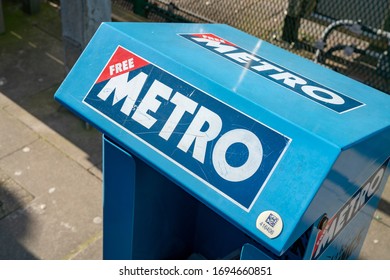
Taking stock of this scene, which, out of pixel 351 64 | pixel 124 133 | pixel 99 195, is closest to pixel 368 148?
pixel 124 133

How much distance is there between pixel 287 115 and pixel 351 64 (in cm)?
401

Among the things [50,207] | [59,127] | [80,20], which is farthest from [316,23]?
[50,207]

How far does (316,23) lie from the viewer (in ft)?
18.7

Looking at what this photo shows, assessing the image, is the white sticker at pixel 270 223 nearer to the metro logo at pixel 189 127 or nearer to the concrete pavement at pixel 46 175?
the metro logo at pixel 189 127

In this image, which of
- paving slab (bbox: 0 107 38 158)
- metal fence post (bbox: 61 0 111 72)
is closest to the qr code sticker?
metal fence post (bbox: 61 0 111 72)

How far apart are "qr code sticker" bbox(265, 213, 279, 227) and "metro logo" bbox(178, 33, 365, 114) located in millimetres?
498

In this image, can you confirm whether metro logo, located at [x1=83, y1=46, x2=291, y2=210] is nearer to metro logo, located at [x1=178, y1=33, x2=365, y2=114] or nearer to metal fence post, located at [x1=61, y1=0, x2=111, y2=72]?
metro logo, located at [x1=178, y1=33, x2=365, y2=114]

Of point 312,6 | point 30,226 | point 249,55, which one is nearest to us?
point 249,55

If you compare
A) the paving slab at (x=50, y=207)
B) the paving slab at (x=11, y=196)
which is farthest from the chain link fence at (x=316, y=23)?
the paving slab at (x=11, y=196)

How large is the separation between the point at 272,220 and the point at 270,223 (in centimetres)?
1

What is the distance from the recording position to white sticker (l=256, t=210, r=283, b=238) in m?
1.54

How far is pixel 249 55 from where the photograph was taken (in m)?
2.21
